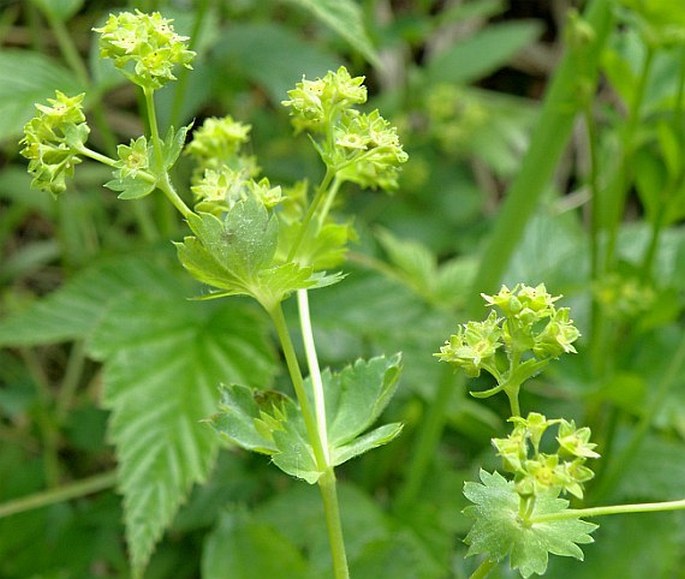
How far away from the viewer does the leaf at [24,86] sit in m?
1.08

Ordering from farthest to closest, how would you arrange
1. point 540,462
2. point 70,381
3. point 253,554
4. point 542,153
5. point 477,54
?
point 477,54, point 70,381, point 542,153, point 253,554, point 540,462

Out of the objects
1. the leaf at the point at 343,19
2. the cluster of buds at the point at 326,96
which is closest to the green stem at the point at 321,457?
the cluster of buds at the point at 326,96

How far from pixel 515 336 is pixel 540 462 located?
0.07 m

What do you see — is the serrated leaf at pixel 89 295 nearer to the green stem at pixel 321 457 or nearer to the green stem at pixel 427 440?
the green stem at pixel 427 440

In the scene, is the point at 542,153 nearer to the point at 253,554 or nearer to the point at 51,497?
the point at 253,554

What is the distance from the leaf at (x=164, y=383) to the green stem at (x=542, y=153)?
11.5 inches

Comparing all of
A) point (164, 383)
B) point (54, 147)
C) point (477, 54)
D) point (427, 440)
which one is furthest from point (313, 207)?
point (477, 54)

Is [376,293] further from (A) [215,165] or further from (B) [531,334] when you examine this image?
(B) [531,334]

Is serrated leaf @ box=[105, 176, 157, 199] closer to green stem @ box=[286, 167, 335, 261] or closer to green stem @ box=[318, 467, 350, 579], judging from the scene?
green stem @ box=[286, 167, 335, 261]

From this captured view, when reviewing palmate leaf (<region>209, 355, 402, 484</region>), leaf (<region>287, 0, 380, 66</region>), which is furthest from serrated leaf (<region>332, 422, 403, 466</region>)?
leaf (<region>287, 0, 380, 66</region>)

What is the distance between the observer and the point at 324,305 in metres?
1.10

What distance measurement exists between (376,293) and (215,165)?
0.48m

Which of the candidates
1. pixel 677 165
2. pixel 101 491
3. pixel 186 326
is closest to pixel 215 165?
pixel 186 326

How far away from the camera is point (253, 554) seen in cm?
92
